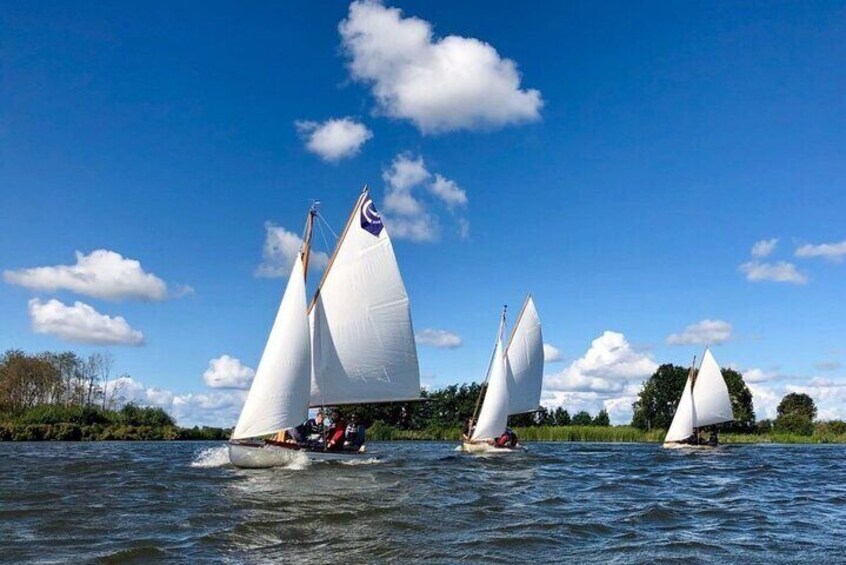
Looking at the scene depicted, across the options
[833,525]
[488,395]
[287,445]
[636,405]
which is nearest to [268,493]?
[287,445]

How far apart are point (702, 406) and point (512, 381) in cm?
2799

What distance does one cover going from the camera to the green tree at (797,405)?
144 meters

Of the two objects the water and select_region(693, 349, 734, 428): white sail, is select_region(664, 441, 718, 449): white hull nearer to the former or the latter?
select_region(693, 349, 734, 428): white sail

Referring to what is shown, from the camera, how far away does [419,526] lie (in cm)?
1730

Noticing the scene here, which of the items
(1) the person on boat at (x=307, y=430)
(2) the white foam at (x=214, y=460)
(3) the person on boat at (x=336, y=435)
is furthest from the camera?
(2) the white foam at (x=214, y=460)

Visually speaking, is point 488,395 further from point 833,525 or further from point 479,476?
point 833,525

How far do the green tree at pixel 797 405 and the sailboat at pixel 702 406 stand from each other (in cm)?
8382

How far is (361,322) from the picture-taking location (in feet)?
111

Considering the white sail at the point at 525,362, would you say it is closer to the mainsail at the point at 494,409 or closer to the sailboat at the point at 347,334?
the mainsail at the point at 494,409

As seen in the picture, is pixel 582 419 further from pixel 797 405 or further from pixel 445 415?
pixel 797 405

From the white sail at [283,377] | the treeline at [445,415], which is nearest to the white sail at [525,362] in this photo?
the white sail at [283,377]

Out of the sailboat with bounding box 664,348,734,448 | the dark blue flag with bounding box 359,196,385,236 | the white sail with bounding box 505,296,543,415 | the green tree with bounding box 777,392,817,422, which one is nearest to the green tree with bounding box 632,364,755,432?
the green tree with bounding box 777,392,817,422

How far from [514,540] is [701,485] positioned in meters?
17.6

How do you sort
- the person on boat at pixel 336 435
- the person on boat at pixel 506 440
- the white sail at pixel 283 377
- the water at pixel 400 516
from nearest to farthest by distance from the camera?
the water at pixel 400 516, the white sail at pixel 283 377, the person on boat at pixel 336 435, the person on boat at pixel 506 440
